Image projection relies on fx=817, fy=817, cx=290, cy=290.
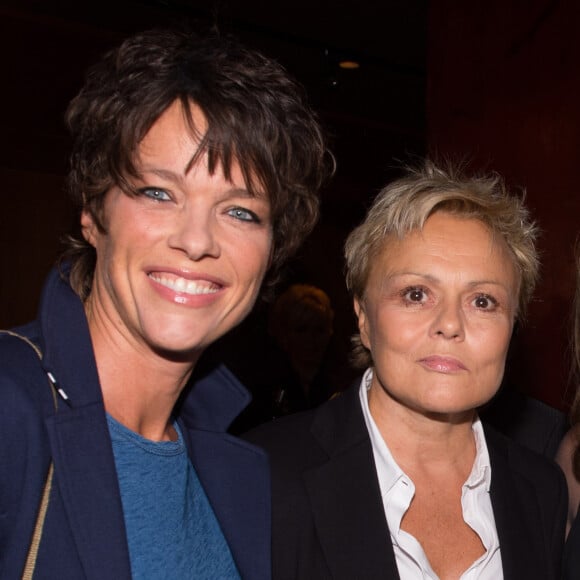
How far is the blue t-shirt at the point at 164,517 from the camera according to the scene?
1655 millimetres

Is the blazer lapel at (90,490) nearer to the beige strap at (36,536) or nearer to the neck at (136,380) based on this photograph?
the beige strap at (36,536)

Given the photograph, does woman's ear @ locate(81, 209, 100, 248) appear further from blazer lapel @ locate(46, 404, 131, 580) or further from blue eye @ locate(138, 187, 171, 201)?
blazer lapel @ locate(46, 404, 131, 580)

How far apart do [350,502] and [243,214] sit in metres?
0.83

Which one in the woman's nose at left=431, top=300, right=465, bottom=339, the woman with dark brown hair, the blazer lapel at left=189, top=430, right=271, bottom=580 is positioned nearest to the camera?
the woman with dark brown hair

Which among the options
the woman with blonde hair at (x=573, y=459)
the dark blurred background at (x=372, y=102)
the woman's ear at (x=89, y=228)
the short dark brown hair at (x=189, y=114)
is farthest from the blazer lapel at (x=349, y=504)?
the woman's ear at (x=89, y=228)

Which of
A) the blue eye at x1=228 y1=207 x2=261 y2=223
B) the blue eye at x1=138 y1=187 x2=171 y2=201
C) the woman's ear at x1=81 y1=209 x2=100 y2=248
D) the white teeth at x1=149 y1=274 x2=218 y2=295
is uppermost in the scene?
the blue eye at x1=138 y1=187 x2=171 y2=201

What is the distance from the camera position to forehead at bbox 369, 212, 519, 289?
2.23m

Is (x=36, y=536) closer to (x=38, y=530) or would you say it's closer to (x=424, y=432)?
(x=38, y=530)

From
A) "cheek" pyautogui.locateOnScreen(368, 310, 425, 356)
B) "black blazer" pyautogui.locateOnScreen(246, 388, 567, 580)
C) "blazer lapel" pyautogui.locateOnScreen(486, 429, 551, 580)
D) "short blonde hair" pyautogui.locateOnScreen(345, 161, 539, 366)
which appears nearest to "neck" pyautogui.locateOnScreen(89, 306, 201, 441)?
"black blazer" pyautogui.locateOnScreen(246, 388, 567, 580)

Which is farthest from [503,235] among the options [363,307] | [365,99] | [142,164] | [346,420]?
[365,99]

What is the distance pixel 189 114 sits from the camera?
167 centimetres

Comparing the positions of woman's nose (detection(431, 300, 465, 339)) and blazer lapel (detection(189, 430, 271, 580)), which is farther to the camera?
woman's nose (detection(431, 300, 465, 339))

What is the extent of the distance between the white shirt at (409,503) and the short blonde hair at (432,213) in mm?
410

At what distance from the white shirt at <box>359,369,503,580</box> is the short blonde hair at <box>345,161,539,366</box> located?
41cm
